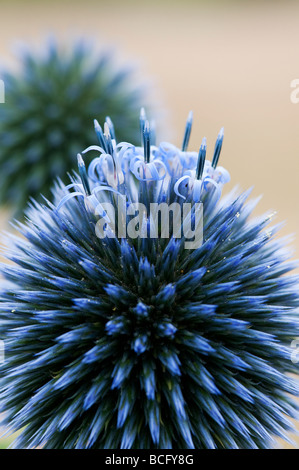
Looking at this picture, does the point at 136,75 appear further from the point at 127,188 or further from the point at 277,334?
the point at 277,334

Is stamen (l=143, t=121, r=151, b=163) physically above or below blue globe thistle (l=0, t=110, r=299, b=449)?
above

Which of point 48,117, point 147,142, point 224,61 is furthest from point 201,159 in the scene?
point 224,61

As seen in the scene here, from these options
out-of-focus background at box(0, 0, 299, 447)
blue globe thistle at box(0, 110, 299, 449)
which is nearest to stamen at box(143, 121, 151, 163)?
blue globe thistle at box(0, 110, 299, 449)

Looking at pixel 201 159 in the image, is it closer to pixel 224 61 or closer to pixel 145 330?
pixel 145 330

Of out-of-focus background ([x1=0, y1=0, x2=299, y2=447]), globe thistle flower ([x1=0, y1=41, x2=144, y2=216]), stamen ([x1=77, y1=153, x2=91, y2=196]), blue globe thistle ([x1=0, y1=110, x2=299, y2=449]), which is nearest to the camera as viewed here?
blue globe thistle ([x1=0, y1=110, x2=299, y2=449])

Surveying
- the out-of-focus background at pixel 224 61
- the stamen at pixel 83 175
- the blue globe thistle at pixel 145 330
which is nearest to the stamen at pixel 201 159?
the blue globe thistle at pixel 145 330

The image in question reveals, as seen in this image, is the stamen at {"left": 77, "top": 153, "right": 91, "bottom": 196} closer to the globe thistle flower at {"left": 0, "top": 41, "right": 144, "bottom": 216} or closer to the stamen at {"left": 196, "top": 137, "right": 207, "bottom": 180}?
the stamen at {"left": 196, "top": 137, "right": 207, "bottom": 180}

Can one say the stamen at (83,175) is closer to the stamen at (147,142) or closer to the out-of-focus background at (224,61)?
the stamen at (147,142)
